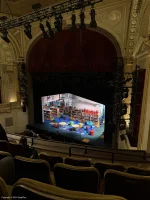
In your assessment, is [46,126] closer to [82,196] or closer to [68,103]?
[68,103]

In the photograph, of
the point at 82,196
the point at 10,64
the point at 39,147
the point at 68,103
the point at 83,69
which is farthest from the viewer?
the point at 68,103

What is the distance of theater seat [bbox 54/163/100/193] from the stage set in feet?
23.6

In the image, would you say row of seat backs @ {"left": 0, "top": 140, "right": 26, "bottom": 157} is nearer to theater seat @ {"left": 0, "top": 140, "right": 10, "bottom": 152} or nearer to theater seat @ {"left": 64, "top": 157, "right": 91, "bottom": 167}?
theater seat @ {"left": 0, "top": 140, "right": 10, "bottom": 152}

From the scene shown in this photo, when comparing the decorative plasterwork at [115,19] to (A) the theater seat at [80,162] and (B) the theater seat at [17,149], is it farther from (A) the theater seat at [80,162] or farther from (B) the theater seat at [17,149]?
(A) the theater seat at [80,162]

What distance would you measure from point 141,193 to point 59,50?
322 inches

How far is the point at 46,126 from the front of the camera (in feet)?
36.8

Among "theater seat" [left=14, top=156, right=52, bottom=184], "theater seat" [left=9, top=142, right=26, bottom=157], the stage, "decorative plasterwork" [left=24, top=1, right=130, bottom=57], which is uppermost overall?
"decorative plasterwork" [left=24, top=1, right=130, bottom=57]

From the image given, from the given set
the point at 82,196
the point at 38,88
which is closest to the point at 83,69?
the point at 38,88

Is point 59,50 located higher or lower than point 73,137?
higher

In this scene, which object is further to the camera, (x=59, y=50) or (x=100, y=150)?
(x=59, y=50)

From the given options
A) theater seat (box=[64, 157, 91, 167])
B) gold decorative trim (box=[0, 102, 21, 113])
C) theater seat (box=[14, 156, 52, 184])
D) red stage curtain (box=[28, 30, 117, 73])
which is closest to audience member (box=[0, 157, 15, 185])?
theater seat (box=[14, 156, 52, 184])

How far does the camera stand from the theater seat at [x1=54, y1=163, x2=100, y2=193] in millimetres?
1758

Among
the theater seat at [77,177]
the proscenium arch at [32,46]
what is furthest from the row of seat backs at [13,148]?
the proscenium arch at [32,46]

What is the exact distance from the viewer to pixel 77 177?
5.85ft
